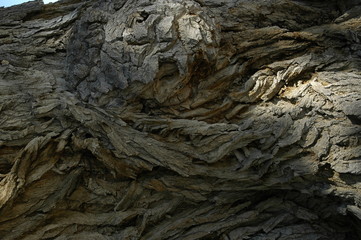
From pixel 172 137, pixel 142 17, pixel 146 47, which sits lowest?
pixel 172 137

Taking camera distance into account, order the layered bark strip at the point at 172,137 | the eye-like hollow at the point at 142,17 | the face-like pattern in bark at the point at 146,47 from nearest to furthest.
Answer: the layered bark strip at the point at 172,137, the face-like pattern in bark at the point at 146,47, the eye-like hollow at the point at 142,17

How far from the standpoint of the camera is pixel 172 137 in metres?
4.24

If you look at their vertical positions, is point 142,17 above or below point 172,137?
above

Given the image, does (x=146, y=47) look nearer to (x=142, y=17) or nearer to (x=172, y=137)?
(x=142, y=17)

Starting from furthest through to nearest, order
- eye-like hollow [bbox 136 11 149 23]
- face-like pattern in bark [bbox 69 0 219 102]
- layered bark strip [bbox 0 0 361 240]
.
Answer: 1. eye-like hollow [bbox 136 11 149 23]
2. face-like pattern in bark [bbox 69 0 219 102]
3. layered bark strip [bbox 0 0 361 240]

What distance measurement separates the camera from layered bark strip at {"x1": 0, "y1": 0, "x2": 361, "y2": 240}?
3.94 metres

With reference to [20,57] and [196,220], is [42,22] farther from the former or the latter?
[196,220]

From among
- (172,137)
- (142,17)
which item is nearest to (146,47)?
(142,17)

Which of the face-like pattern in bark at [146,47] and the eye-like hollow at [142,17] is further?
the eye-like hollow at [142,17]

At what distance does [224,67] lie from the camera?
471cm

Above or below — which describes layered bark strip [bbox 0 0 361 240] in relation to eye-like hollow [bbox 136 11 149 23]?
below

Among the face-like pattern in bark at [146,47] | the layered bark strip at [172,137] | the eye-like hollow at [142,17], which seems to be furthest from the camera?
the eye-like hollow at [142,17]

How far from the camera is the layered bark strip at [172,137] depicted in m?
3.94

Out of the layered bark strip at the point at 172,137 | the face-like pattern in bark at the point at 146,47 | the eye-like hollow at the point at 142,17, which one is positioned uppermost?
the eye-like hollow at the point at 142,17
